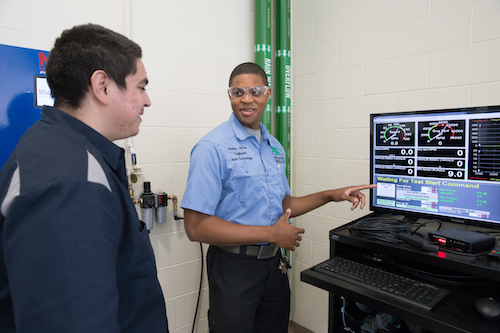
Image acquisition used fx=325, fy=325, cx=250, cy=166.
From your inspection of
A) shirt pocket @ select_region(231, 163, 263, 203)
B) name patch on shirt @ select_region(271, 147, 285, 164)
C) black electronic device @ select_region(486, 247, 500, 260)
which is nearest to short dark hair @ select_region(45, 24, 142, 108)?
shirt pocket @ select_region(231, 163, 263, 203)

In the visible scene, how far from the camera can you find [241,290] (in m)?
1.54

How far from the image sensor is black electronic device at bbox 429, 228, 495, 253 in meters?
1.16

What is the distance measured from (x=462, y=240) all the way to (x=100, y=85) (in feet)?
4.21

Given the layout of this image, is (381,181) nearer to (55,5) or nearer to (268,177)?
(268,177)

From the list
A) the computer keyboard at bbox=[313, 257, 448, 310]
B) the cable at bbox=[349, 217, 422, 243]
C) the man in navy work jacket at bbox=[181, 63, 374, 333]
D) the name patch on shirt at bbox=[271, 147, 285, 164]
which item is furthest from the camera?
the name patch on shirt at bbox=[271, 147, 285, 164]

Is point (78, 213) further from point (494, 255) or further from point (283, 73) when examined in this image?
point (283, 73)

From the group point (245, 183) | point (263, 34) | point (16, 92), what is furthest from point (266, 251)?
point (263, 34)

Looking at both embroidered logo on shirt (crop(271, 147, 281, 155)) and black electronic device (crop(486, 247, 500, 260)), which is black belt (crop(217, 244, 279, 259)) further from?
black electronic device (crop(486, 247, 500, 260))

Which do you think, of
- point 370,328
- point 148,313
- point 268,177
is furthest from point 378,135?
point 148,313

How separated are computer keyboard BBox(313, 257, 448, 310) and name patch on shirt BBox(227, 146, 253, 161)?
619 mm

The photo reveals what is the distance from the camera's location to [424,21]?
6.05 ft

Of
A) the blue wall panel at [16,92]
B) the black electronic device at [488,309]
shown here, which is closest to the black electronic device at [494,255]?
the black electronic device at [488,309]

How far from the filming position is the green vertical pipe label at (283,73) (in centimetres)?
239

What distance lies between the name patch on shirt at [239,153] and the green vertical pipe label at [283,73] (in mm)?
828
